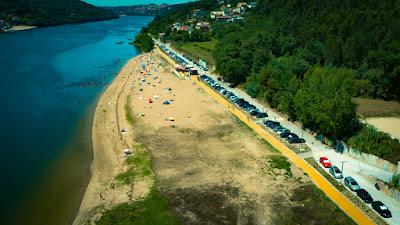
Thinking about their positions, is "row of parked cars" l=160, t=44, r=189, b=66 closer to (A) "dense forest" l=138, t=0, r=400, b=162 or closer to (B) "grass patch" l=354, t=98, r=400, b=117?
(A) "dense forest" l=138, t=0, r=400, b=162

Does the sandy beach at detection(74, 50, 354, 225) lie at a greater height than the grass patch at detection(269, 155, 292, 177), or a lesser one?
lesser

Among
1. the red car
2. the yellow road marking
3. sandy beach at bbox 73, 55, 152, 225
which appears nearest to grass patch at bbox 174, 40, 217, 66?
sandy beach at bbox 73, 55, 152, 225

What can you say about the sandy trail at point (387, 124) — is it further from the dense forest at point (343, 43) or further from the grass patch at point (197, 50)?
the grass patch at point (197, 50)

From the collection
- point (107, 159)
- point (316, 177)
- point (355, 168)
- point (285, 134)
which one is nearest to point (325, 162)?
point (316, 177)

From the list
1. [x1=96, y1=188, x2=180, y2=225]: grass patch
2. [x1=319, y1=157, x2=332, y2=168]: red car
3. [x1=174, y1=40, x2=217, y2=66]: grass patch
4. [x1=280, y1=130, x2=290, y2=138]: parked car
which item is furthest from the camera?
[x1=174, y1=40, x2=217, y2=66]: grass patch

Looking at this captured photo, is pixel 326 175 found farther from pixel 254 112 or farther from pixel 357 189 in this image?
pixel 254 112

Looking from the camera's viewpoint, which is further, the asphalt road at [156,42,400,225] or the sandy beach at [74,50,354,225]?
the sandy beach at [74,50,354,225]
